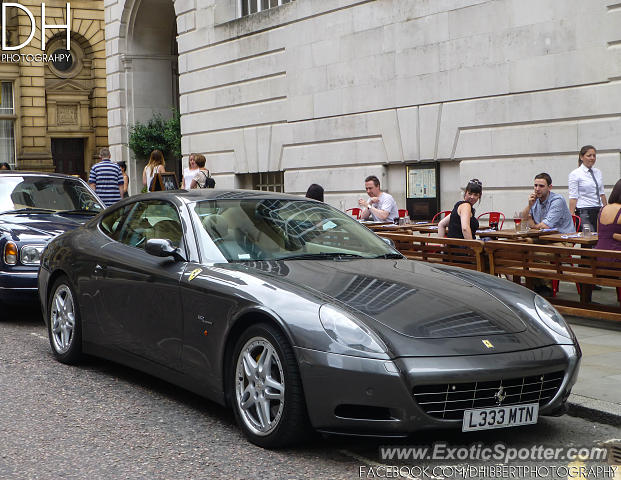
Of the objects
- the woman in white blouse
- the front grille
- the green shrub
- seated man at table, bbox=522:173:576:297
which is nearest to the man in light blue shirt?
seated man at table, bbox=522:173:576:297

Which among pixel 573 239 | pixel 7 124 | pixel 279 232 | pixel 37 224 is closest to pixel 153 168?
pixel 37 224

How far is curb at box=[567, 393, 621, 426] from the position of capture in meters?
5.45

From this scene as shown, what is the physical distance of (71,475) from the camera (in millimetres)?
4512

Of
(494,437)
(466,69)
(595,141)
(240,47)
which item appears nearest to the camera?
(494,437)

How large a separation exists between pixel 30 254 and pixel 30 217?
2.99 ft

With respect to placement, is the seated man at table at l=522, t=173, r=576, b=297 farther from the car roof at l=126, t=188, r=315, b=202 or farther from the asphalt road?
the asphalt road

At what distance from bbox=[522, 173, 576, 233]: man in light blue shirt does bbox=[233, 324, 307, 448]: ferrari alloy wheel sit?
6.82m

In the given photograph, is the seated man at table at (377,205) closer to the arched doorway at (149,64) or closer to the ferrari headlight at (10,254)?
the ferrari headlight at (10,254)

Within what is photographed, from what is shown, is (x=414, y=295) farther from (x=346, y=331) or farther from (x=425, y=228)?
(x=425, y=228)

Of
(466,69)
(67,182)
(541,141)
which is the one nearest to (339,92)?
(466,69)

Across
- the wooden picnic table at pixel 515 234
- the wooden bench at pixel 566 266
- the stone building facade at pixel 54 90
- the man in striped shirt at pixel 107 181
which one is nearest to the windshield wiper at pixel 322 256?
the wooden bench at pixel 566 266

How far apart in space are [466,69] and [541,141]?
72.2 inches

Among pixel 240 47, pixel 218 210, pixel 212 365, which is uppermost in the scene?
pixel 240 47

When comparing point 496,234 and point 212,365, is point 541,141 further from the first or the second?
point 212,365
